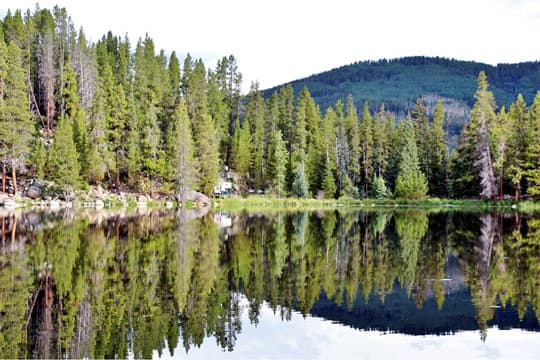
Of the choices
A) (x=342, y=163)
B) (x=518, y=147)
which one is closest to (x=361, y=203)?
(x=342, y=163)

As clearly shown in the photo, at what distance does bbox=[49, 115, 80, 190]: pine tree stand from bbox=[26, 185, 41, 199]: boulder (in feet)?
9.06

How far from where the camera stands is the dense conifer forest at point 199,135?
211 feet

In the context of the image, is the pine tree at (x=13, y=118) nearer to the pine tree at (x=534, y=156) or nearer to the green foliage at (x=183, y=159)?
the green foliage at (x=183, y=159)

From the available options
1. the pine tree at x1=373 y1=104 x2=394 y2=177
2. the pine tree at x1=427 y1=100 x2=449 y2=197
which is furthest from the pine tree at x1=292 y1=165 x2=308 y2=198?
the pine tree at x1=427 y1=100 x2=449 y2=197

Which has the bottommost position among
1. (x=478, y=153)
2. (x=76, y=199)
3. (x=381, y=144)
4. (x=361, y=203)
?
(x=361, y=203)

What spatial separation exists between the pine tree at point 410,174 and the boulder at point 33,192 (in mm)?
46715

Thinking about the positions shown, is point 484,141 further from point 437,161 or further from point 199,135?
point 199,135

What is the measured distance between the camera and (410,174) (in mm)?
80750

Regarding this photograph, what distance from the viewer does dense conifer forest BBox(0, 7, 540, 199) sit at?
64181mm

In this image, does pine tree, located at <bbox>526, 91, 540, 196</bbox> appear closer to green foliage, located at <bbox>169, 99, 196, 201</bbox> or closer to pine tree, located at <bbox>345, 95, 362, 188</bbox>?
pine tree, located at <bbox>345, 95, 362, 188</bbox>

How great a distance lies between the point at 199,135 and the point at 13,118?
2410cm

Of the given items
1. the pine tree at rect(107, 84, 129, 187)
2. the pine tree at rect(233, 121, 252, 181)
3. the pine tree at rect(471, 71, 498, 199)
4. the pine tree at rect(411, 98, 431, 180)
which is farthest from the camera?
the pine tree at rect(411, 98, 431, 180)

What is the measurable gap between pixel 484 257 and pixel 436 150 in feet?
218

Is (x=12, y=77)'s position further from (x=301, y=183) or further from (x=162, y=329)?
(x=162, y=329)
